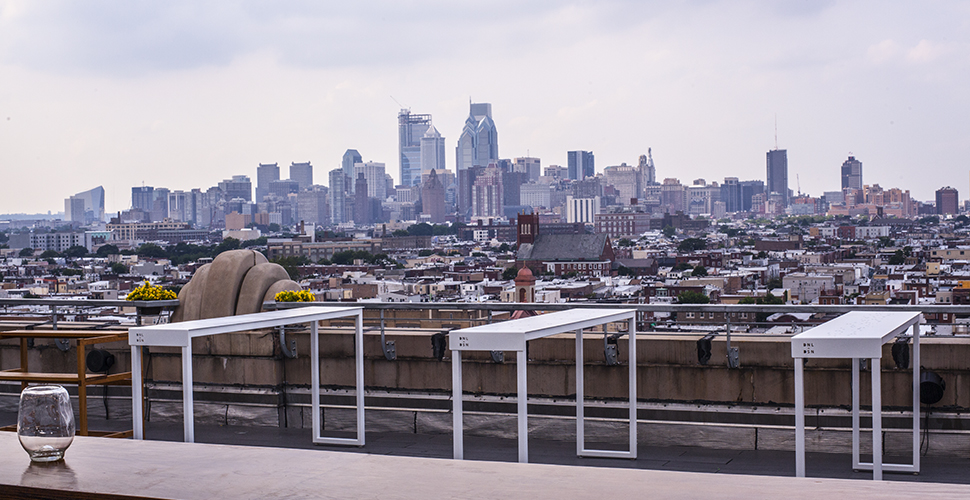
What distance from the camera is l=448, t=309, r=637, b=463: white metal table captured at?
18.9 feet

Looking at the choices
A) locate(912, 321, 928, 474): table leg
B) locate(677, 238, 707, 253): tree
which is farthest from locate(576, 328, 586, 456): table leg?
locate(677, 238, 707, 253): tree

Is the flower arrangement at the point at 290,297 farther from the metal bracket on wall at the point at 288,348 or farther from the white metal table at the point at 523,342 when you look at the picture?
the white metal table at the point at 523,342

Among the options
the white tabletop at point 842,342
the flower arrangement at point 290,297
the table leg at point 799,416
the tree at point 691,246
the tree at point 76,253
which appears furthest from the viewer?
the tree at point 691,246

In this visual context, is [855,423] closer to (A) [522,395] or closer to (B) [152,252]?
(A) [522,395]

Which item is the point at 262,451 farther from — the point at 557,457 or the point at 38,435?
the point at 557,457

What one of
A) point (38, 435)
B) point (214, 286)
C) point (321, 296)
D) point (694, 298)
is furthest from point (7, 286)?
point (38, 435)

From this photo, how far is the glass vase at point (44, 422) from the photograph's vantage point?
101 inches

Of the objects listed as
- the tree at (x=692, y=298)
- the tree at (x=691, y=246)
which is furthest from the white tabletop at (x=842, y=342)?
the tree at (x=691, y=246)

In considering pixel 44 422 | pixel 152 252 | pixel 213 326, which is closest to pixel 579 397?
pixel 213 326

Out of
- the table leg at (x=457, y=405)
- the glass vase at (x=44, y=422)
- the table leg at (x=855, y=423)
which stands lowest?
the table leg at (x=855, y=423)

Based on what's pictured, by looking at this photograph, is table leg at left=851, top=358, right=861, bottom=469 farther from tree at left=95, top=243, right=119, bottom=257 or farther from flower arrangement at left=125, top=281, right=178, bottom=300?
tree at left=95, top=243, right=119, bottom=257

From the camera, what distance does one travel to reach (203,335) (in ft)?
22.8

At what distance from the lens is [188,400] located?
6254mm

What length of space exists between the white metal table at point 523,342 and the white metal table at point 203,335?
1593 mm
